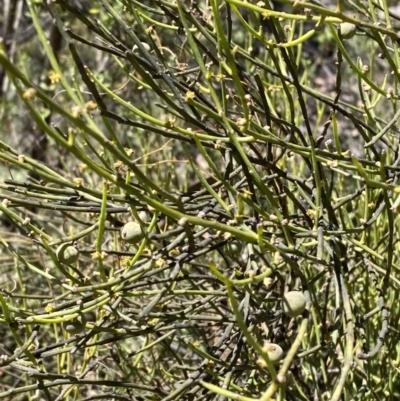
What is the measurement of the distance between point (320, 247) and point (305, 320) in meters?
0.16

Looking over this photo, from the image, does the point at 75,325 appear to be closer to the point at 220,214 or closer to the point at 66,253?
the point at 66,253

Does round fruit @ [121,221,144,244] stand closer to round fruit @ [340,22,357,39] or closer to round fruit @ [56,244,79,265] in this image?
round fruit @ [56,244,79,265]

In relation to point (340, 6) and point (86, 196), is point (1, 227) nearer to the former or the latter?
point (86, 196)

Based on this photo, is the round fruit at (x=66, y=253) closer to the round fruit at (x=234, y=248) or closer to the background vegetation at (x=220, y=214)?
the background vegetation at (x=220, y=214)

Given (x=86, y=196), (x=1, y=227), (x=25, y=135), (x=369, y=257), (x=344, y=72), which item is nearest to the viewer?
(x=86, y=196)

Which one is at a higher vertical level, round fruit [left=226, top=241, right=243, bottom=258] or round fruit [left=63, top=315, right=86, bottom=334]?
round fruit [left=226, top=241, right=243, bottom=258]

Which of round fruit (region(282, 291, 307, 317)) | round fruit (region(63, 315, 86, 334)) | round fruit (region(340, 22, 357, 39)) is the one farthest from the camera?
round fruit (region(340, 22, 357, 39))

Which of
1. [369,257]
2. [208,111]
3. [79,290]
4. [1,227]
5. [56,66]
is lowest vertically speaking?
[1,227]

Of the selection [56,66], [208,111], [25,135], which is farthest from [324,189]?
Result: [25,135]

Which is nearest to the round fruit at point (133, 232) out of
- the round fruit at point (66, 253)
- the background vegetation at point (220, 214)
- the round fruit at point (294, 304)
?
the background vegetation at point (220, 214)

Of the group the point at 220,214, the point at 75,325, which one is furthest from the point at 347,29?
the point at 75,325

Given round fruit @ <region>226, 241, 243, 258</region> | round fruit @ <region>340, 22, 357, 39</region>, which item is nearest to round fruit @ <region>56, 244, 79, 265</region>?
round fruit @ <region>226, 241, 243, 258</region>

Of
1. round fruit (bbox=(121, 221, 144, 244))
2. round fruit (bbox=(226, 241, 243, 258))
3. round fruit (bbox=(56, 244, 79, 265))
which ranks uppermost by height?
round fruit (bbox=(121, 221, 144, 244))

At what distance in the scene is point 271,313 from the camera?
1.15 meters
